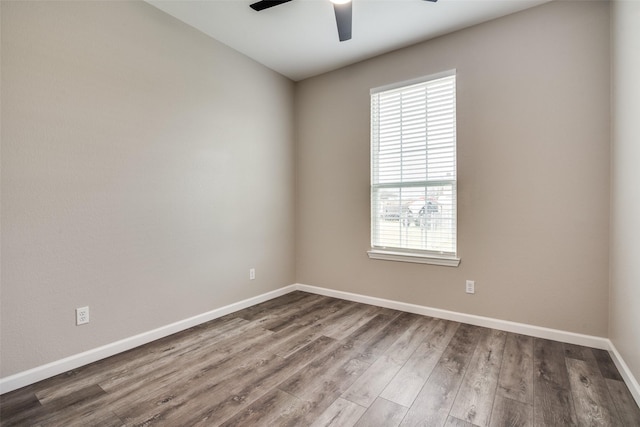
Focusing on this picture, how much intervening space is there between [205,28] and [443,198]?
111 inches

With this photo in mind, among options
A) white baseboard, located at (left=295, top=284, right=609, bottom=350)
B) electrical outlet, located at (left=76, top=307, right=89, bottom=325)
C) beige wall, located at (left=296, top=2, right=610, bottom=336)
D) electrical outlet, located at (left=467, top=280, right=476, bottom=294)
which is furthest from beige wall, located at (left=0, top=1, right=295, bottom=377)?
electrical outlet, located at (left=467, top=280, right=476, bottom=294)

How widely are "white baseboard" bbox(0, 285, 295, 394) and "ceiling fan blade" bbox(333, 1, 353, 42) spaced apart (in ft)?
9.15

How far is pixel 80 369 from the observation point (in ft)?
6.86

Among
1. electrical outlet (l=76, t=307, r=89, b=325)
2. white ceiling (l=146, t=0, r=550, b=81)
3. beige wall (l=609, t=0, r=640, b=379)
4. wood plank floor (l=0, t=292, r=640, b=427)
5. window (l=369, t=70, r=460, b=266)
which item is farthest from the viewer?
Result: window (l=369, t=70, r=460, b=266)

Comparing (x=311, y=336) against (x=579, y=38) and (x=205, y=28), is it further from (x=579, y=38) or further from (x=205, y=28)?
(x=579, y=38)

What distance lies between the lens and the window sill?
2957mm

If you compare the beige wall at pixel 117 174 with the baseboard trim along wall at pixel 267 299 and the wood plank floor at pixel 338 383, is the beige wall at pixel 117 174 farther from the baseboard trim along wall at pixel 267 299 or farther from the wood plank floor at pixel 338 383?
the wood plank floor at pixel 338 383

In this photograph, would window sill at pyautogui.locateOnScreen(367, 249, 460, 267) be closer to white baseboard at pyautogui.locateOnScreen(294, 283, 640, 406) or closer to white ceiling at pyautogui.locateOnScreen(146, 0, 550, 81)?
white baseboard at pyautogui.locateOnScreen(294, 283, 640, 406)

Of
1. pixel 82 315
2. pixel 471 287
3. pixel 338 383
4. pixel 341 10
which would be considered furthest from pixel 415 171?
pixel 82 315

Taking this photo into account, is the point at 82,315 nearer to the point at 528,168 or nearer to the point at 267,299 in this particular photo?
the point at 267,299

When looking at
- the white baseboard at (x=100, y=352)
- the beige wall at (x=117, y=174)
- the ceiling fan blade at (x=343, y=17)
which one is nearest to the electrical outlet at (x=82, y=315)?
the beige wall at (x=117, y=174)

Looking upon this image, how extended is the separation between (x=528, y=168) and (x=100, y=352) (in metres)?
3.71

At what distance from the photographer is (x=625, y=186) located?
→ 197cm

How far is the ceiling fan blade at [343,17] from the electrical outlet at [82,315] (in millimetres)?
2740
